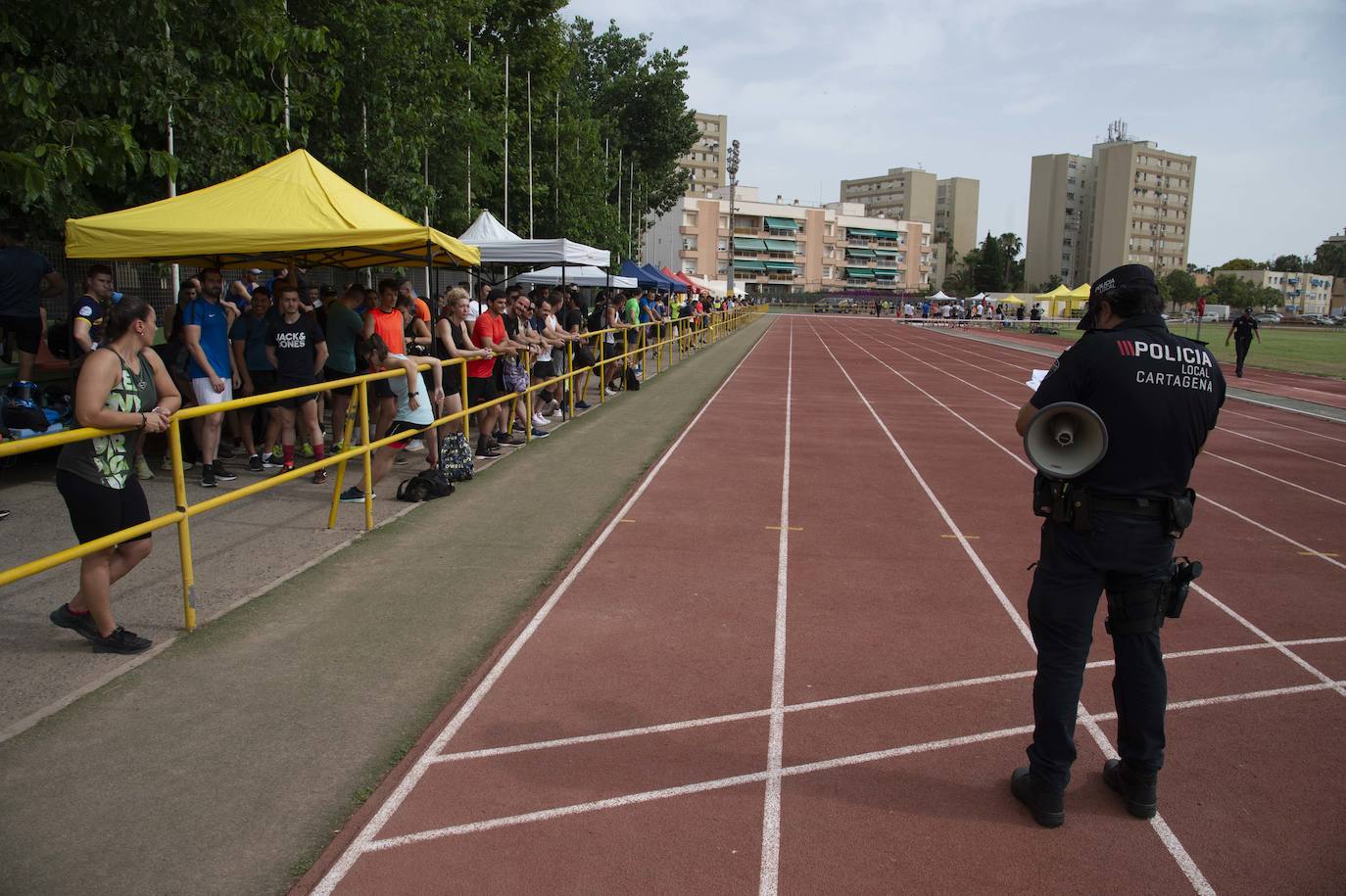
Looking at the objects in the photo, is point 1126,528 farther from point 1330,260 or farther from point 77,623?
point 1330,260

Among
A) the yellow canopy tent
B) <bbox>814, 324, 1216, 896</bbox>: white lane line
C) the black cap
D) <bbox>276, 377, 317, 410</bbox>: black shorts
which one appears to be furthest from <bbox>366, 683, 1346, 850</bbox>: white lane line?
the yellow canopy tent

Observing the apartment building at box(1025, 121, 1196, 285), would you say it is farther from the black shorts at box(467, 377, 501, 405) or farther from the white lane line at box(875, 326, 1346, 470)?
the black shorts at box(467, 377, 501, 405)

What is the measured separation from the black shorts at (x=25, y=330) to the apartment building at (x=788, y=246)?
99.0 metres

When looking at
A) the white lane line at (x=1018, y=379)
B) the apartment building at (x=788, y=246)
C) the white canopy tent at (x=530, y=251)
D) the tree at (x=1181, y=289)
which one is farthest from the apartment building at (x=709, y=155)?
the white canopy tent at (x=530, y=251)

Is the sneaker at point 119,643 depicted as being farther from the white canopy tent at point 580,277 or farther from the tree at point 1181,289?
the tree at point 1181,289

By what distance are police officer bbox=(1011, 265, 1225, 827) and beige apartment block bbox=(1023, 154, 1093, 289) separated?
464ft

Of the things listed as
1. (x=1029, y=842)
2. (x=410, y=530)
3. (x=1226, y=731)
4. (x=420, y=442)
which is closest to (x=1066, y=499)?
(x=1029, y=842)

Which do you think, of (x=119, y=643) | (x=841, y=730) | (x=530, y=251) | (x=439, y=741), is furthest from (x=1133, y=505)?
(x=530, y=251)

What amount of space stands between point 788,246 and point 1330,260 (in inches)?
4127

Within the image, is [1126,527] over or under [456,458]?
over

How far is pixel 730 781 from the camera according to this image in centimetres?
365

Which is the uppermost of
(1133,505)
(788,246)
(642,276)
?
(788,246)

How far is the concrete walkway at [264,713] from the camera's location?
308cm

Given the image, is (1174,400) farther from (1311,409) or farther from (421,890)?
(1311,409)
